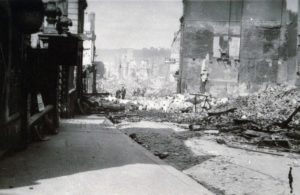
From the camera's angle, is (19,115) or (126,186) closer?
(126,186)

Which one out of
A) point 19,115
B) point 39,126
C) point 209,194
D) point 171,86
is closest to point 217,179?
point 209,194

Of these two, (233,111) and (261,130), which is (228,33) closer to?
(233,111)

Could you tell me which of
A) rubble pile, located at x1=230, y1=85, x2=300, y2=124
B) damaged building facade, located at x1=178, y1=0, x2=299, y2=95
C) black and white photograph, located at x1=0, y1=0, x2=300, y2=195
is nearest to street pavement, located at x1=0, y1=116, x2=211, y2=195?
black and white photograph, located at x1=0, y1=0, x2=300, y2=195

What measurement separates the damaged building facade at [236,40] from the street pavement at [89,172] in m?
25.8

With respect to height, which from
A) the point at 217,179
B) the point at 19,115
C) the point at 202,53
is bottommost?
the point at 217,179

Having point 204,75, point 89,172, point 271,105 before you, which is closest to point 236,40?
point 204,75

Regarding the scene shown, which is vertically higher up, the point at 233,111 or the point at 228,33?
the point at 228,33

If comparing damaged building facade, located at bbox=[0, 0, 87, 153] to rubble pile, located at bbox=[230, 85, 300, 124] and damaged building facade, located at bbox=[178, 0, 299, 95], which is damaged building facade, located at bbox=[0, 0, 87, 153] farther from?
damaged building facade, located at bbox=[178, 0, 299, 95]

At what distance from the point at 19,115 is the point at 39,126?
6.62 ft

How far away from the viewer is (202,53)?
111 ft

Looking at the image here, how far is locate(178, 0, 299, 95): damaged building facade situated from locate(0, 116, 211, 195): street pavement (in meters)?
25.8

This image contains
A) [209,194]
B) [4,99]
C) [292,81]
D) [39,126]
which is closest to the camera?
[209,194]

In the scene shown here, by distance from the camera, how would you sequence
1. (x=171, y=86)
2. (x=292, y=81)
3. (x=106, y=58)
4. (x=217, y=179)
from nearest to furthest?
(x=217, y=179) → (x=292, y=81) → (x=171, y=86) → (x=106, y=58)

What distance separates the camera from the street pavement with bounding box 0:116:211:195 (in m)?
5.30
